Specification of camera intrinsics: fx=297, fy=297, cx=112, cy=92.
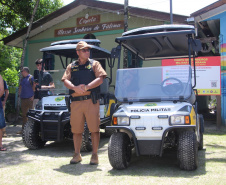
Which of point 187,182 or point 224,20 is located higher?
point 224,20

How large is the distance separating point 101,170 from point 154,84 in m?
1.65

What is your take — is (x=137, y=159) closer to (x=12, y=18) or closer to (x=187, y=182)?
(x=187, y=182)

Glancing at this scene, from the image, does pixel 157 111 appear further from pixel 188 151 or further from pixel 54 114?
pixel 54 114

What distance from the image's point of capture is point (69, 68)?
16.8 feet

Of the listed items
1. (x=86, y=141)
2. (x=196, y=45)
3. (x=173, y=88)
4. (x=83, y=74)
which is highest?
(x=196, y=45)

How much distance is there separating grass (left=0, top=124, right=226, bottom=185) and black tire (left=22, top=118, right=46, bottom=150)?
16 centimetres

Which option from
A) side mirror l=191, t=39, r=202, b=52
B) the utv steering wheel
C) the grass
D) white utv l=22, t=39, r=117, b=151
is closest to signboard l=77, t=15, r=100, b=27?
white utv l=22, t=39, r=117, b=151

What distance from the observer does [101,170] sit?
4586mm

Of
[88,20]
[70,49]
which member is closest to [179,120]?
[70,49]

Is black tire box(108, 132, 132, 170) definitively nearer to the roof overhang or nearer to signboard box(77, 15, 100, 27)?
the roof overhang

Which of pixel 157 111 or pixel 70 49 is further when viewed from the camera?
pixel 70 49

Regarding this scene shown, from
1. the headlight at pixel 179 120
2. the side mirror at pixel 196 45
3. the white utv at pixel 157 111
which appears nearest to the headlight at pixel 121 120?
the white utv at pixel 157 111

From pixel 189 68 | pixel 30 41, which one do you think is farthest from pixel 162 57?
pixel 30 41

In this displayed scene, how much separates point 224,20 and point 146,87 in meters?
5.79
